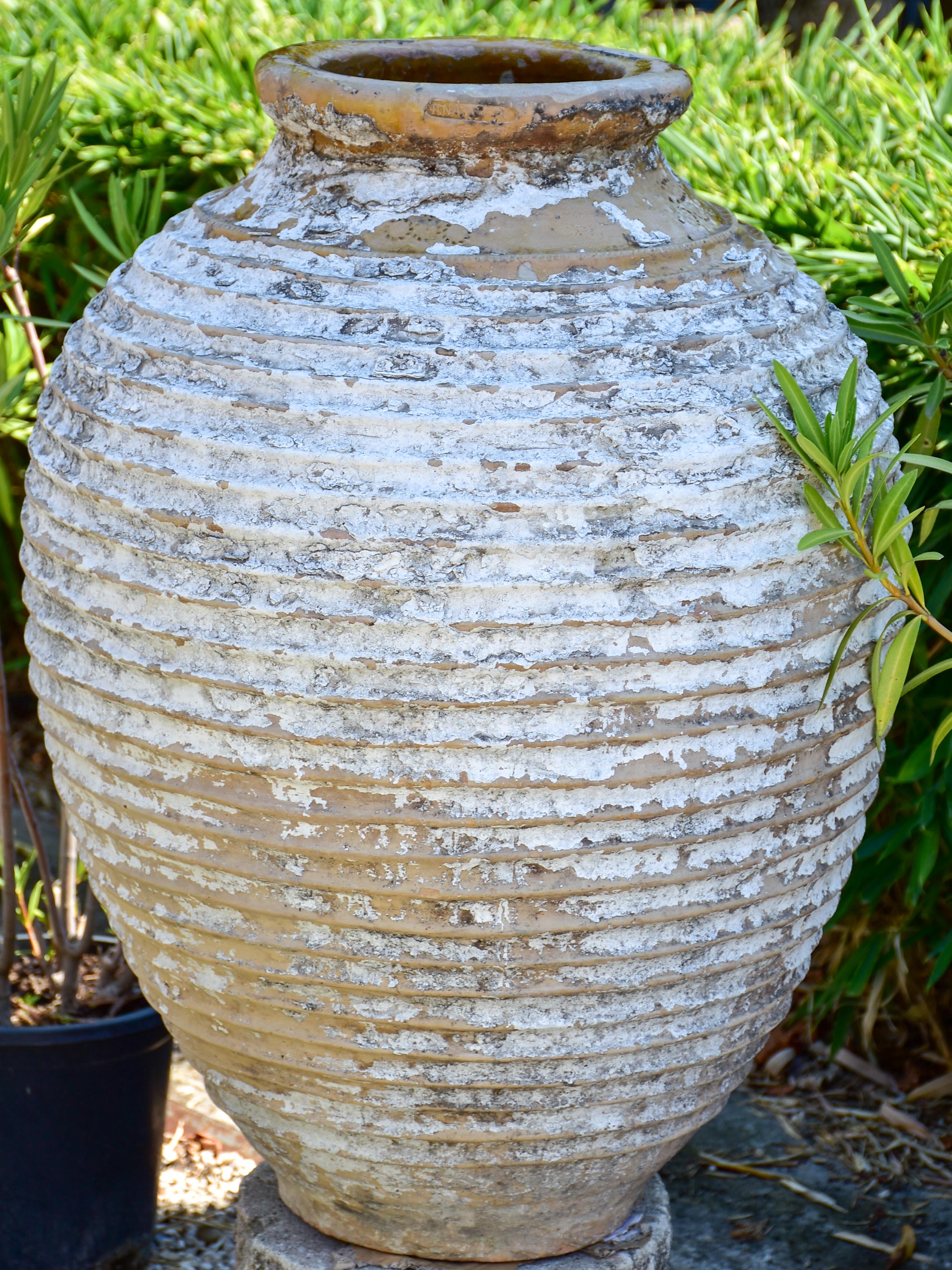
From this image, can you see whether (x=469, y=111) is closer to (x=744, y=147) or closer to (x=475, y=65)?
(x=475, y=65)

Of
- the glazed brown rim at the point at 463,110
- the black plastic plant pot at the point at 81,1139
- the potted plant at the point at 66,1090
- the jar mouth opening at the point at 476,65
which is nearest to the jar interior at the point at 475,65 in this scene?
the jar mouth opening at the point at 476,65

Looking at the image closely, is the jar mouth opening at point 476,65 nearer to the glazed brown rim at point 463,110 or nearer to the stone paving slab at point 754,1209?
the glazed brown rim at point 463,110

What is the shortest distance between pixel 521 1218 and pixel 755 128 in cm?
187

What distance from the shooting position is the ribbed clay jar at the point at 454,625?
113 centimetres

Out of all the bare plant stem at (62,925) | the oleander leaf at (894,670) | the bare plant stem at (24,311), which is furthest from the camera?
the bare plant stem at (62,925)

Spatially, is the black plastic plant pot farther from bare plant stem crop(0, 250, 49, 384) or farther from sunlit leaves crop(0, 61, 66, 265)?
sunlit leaves crop(0, 61, 66, 265)

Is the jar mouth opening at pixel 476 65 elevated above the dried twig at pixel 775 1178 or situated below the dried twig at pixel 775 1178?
above

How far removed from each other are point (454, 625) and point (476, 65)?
29.7 inches

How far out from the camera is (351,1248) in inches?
61.1

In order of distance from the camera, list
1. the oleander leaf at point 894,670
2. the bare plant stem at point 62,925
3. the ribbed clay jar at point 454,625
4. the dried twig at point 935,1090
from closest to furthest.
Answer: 1. the ribbed clay jar at point 454,625
2. the oleander leaf at point 894,670
3. the bare plant stem at point 62,925
4. the dried twig at point 935,1090

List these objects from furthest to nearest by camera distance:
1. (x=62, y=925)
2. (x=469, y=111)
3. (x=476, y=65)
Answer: (x=62, y=925)
(x=476, y=65)
(x=469, y=111)

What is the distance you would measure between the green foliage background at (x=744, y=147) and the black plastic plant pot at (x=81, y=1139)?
760 mm

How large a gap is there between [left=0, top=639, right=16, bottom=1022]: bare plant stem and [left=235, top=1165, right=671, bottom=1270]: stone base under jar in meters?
0.47

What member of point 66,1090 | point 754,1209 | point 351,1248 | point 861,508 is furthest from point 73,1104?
point 861,508
